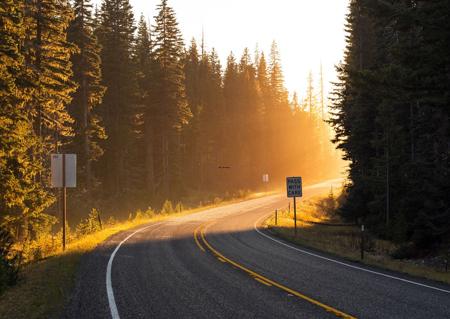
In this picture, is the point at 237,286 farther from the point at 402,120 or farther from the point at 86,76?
the point at 86,76

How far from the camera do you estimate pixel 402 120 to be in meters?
30.2

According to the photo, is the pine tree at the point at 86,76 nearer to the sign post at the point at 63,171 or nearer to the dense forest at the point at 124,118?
the dense forest at the point at 124,118

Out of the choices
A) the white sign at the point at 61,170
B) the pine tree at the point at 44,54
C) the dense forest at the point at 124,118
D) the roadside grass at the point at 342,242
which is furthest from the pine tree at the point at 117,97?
the white sign at the point at 61,170

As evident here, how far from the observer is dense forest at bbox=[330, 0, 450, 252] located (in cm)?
1609

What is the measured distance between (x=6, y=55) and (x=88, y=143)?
1951cm

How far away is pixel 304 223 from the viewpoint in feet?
117

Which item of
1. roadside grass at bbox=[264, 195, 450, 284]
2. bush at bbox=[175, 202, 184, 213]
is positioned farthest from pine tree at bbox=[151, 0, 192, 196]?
roadside grass at bbox=[264, 195, 450, 284]

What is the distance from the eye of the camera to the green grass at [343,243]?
15.5 metres

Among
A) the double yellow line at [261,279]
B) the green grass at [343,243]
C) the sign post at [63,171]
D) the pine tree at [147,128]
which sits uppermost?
the pine tree at [147,128]

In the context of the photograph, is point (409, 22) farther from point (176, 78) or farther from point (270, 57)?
point (270, 57)

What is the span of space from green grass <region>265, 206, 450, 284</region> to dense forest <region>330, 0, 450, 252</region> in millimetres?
Result: 1711

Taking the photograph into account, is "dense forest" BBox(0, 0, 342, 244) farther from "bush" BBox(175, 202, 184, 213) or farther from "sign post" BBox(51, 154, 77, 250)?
"bush" BBox(175, 202, 184, 213)

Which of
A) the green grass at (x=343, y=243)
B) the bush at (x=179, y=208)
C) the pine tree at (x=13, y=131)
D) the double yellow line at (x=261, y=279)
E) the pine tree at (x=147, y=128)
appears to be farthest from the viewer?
the pine tree at (x=147, y=128)

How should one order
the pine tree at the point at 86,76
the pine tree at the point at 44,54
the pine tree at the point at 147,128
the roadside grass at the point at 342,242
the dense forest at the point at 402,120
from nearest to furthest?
the roadside grass at the point at 342,242
the dense forest at the point at 402,120
the pine tree at the point at 44,54
the pine tree at the point at 86,76
the pine tree at the point at 147,128
